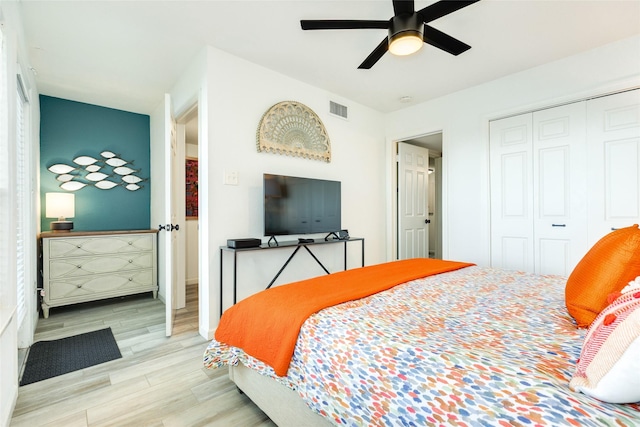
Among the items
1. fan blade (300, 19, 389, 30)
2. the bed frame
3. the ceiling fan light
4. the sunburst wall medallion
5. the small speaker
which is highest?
fan blade (300, 19, 389, 30)

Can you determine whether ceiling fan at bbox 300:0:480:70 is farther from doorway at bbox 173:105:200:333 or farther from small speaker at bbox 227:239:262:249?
doorway at bbox 173:105:200:333

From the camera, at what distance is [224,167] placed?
2682 millimetres

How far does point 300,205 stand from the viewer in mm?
3035

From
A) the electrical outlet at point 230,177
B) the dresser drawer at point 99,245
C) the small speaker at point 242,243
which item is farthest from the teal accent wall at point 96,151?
the small speaker at point 242,243

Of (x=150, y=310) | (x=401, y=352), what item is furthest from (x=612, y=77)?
(x=150, y=310)

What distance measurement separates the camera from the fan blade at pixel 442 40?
1.90 metres

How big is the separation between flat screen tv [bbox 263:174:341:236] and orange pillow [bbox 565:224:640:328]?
7.16 feet

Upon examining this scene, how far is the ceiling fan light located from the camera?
5.69ft

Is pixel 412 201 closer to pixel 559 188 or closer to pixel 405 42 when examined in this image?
pixel 559 188

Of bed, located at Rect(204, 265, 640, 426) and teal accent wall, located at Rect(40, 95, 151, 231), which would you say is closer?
bed, located at Rect(204, 265, 640, 426)

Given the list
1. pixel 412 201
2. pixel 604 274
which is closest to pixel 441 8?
pixel 604 274

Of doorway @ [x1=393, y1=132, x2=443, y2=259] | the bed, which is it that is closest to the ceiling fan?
the bed

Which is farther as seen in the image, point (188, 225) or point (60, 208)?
point (188, 225)

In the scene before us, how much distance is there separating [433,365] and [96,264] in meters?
3.86
